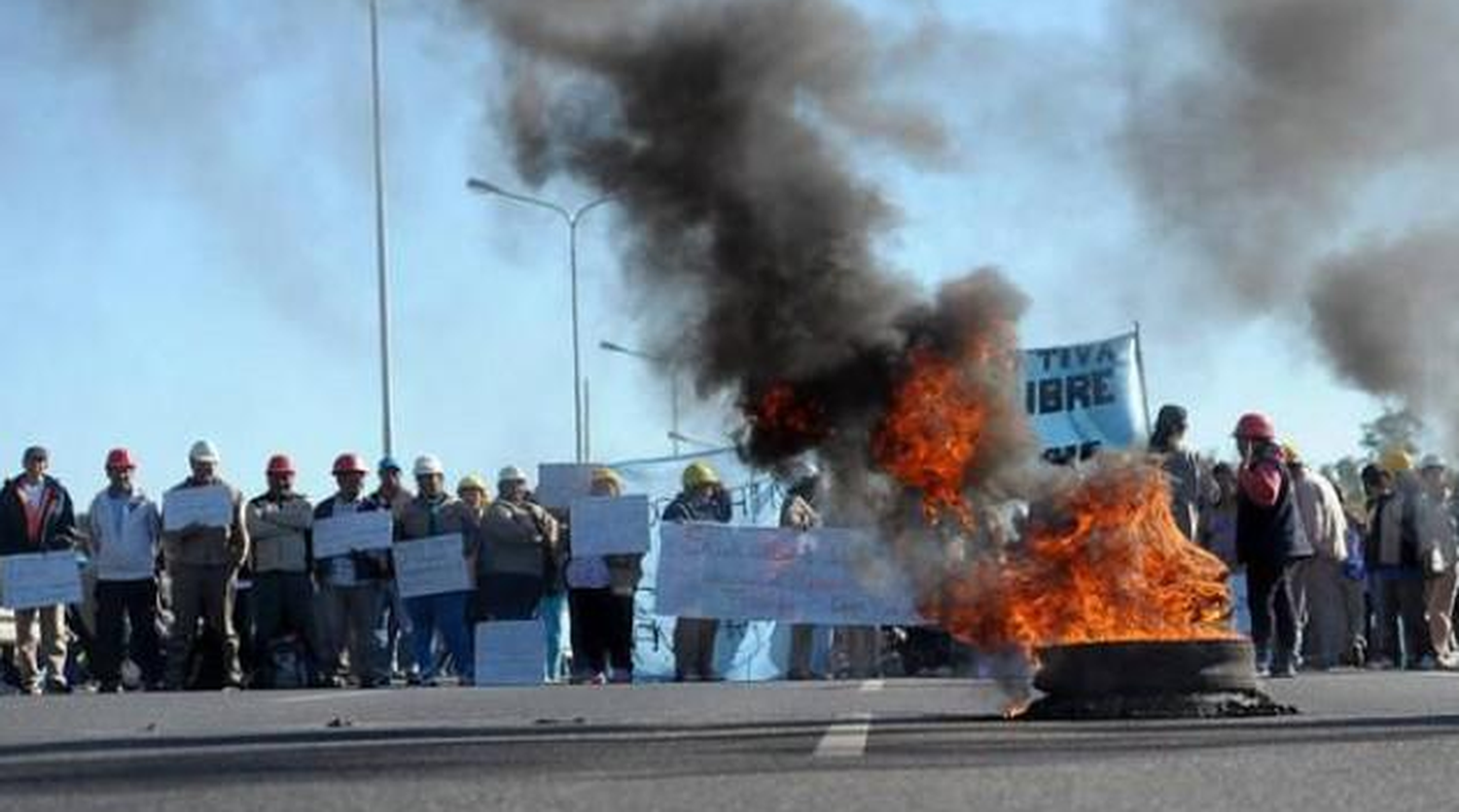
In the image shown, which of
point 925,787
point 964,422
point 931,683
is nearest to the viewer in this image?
point 925,787

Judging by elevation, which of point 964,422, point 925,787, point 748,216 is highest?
point 748,216

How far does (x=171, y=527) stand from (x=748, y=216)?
36.3 feet

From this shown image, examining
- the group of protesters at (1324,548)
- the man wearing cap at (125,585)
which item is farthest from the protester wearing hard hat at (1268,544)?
the man wearing cap at (125,585)

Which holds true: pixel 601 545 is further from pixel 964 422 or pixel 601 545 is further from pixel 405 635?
pixel 964 422

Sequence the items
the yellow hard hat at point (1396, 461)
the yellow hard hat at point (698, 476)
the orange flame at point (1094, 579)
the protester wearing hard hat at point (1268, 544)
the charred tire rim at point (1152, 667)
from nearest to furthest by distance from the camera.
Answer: the charred tire rim at point (1152, 667), the orange flame at point (1094, 579), the protester wearing hard hat at point (1268, 544), the yellow hard hat at point (1396, 461), the yellow hard hat at point (698, 476)

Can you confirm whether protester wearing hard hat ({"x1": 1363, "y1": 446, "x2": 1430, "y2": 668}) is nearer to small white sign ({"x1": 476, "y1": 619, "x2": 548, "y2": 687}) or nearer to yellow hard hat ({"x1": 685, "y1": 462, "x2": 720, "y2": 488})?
yellow hard hat ({"x1": 685, "y1": 462, "x2": 720, "y2": 488})

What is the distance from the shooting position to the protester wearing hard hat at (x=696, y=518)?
2759 cm

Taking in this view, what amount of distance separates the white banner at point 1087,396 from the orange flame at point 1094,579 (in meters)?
10.6

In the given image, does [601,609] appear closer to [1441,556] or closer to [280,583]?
[280,583]

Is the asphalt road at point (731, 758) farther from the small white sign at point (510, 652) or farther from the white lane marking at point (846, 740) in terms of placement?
the small white sign at point (510, 652)

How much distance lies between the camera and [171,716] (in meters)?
18.0

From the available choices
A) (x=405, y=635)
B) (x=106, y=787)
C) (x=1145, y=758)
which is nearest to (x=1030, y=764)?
(x=1145, y=758)

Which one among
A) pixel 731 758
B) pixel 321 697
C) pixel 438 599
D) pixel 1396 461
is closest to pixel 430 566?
pixel 438 599

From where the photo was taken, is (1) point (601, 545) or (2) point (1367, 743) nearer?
(2) point (1367, 743)
